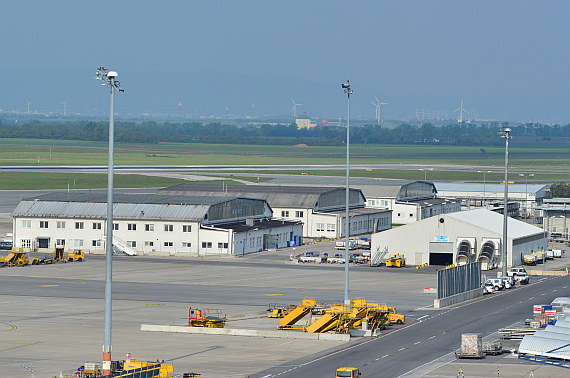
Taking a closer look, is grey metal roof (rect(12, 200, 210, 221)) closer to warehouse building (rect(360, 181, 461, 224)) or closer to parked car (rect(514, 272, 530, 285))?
parked car (rect(514, 272, 530, 285))

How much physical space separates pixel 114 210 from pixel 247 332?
65.3 meters

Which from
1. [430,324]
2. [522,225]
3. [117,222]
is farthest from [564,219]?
[430,324]

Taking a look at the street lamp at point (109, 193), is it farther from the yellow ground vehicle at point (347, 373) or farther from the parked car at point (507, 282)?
the parked car at point (507, 282)

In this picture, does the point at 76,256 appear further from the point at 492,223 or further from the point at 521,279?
the point at 521,279

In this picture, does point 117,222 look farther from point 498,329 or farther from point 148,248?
point 498,329

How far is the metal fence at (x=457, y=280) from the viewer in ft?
266

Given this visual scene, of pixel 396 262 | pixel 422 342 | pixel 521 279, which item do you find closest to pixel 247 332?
pixel 422 342

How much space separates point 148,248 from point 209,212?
8668 mm

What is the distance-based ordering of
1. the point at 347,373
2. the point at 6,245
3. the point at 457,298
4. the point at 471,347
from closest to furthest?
the point at 347,373
the point at 471,347
the point at 457,298
the point at 6,245

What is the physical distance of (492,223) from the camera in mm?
122000

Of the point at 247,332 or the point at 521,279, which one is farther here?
the point at 521,279

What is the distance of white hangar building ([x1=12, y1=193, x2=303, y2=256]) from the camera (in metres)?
125

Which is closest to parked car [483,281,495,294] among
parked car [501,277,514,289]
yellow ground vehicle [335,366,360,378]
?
parked car [501,277,514,289]

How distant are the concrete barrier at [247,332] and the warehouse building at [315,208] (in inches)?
3302
